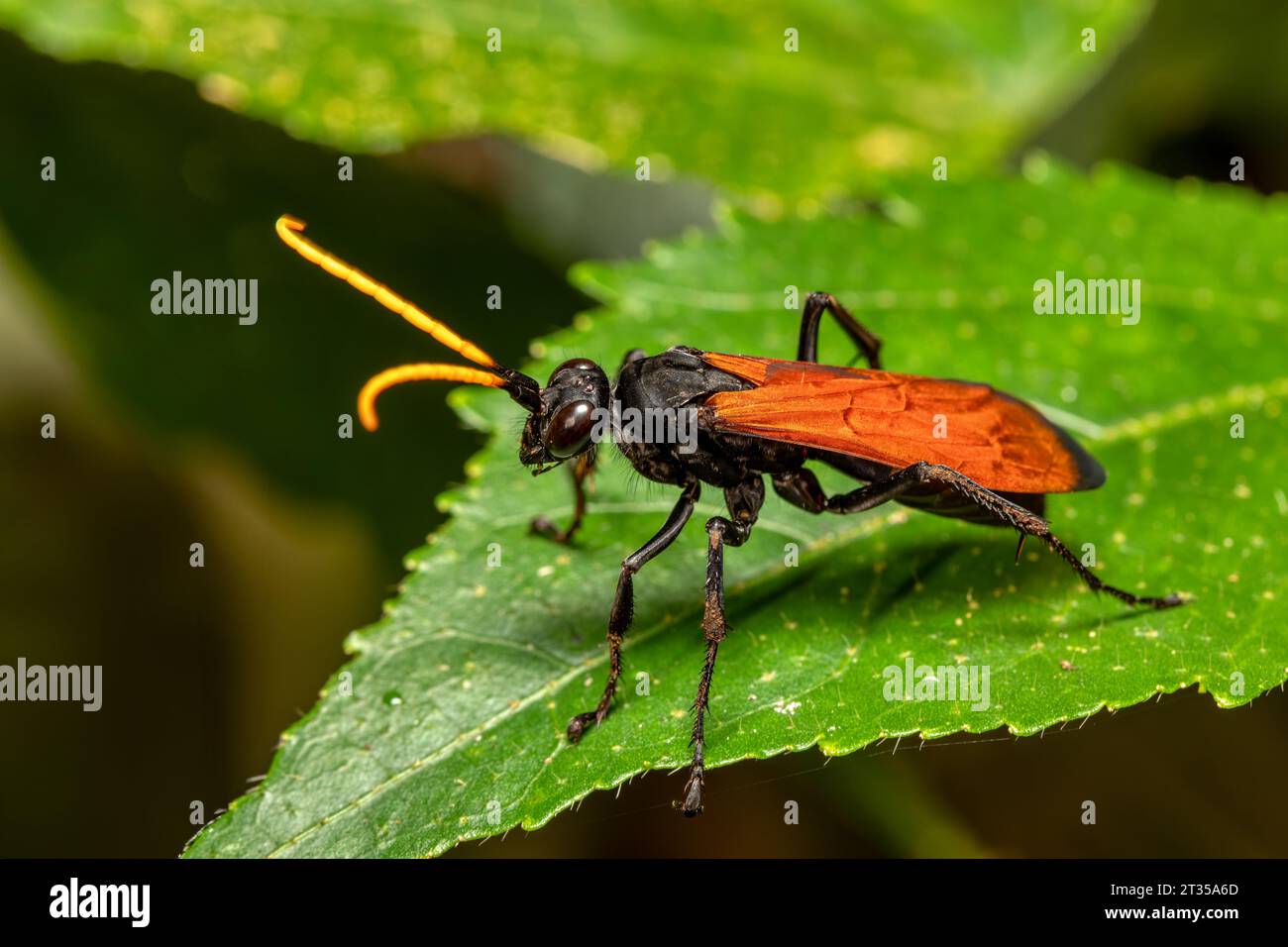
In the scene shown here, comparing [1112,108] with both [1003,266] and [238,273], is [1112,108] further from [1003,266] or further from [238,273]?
[238,273]

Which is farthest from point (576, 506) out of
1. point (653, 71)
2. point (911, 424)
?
point (653, 71)

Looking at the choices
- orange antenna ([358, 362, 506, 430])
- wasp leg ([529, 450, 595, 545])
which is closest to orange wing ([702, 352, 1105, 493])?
wasp leg ([529, 450, 595, 545])

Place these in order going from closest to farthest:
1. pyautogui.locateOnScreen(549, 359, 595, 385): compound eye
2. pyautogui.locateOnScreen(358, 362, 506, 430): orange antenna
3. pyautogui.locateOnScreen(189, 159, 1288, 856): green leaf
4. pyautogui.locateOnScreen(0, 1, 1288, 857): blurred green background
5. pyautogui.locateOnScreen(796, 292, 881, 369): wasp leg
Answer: pyautogui.locateOnScreen(189, 159, 1288, 856): green leaf
pyautogui.locateOnScreen(358, 362, 506, 430): orange antenna
pyautogui.locateOnScreen(549, 359, 595, 385): compound eye
pyautogui.locateOnScreen(796, 292, 881, 369): wasp leg
pyautogui.locateOnScreen(0, 1, 1288, 857): blurred green background

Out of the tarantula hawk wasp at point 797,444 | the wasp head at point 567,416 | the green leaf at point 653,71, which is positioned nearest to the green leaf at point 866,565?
the tarantula hawk wasp at point 797,444

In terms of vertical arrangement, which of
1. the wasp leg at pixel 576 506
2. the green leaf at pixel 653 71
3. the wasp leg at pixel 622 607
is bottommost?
the wasp leg at pixel 622 607

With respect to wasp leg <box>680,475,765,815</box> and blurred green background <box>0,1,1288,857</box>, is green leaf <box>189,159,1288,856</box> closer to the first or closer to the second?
wasp leg <box>680,475,765,815</box>

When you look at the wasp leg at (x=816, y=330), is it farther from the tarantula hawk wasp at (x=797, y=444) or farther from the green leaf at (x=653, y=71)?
the green leaf at (x=653, y=71)

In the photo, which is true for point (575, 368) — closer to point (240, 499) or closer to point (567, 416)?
point (567, 416)
